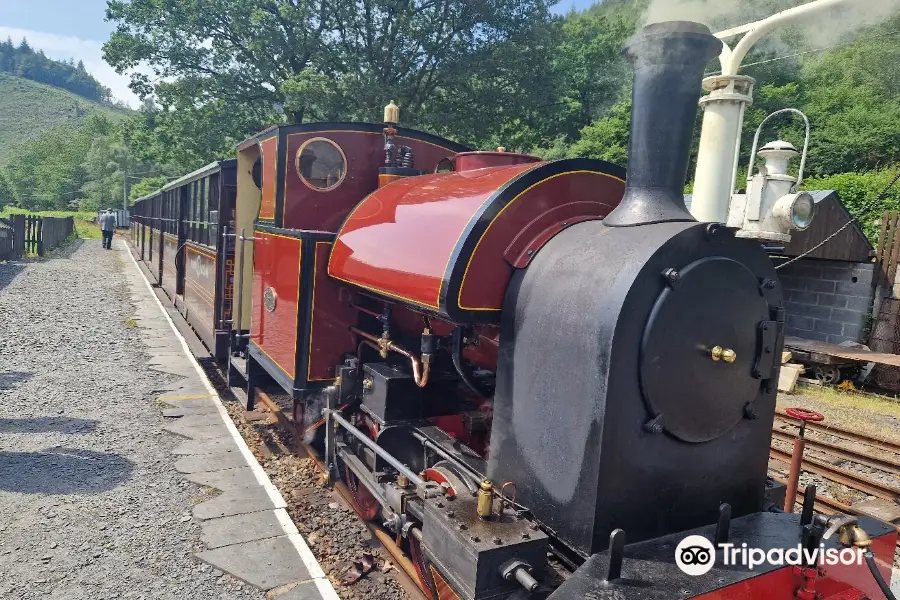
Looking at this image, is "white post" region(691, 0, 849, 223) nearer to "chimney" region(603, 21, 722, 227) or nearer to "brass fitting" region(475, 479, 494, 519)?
"chimney" region(603, 21, 722, 227)

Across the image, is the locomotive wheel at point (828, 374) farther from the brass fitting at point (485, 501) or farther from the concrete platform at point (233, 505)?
the brass fitting at point (485, 501)

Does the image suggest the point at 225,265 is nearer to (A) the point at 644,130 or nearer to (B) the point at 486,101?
(A) the point at 644,130

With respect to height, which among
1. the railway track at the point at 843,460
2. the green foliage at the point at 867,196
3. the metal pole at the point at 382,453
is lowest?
the railway track at the point at 843,460

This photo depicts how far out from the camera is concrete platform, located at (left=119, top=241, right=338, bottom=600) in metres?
3.62

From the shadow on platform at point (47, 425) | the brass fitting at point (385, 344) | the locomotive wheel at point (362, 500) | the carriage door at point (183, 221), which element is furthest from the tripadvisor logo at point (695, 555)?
the carriage door at point (183, 221)

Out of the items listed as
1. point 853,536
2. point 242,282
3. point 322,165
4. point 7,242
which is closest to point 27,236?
point 7,242

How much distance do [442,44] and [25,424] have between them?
16832mm

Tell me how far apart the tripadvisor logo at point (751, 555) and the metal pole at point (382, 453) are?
1.19 metres

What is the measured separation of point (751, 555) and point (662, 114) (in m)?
1.83

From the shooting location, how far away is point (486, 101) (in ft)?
64.2

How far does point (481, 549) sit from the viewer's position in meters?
2.29

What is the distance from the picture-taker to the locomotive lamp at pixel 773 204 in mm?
2510

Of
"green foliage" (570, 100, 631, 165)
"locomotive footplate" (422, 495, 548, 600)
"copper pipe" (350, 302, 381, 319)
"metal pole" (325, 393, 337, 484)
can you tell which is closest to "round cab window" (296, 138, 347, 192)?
"copper pipe" (350, 302, 381, 319)

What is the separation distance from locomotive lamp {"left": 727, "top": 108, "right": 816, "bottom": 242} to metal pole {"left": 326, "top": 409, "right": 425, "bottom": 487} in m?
1.86
